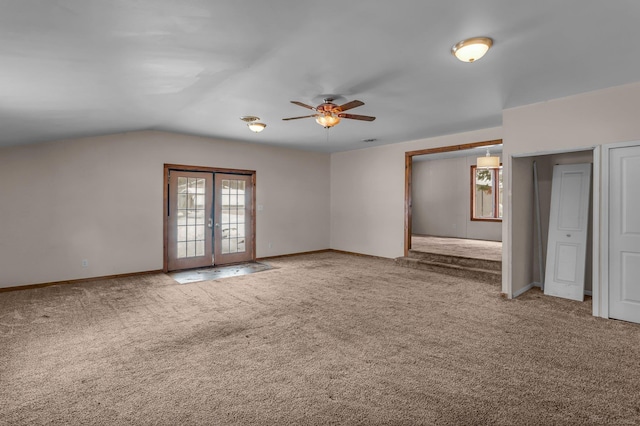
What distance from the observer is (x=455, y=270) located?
6.11 meters

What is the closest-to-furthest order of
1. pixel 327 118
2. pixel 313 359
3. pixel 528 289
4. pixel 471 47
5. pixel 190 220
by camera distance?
pixel 471 47
pixel 313 359
pixel 327 118
pixel 528 289
pixel 190 220

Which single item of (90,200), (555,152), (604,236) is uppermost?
(555,152)

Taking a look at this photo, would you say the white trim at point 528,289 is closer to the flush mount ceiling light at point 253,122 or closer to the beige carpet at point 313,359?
the beige carpet at point 313,359

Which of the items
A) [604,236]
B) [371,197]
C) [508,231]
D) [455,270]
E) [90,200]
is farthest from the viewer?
[371,197]

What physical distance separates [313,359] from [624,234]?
375cm

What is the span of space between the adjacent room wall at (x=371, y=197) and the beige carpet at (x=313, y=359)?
122 inches

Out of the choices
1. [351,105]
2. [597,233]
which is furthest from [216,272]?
[597,233]

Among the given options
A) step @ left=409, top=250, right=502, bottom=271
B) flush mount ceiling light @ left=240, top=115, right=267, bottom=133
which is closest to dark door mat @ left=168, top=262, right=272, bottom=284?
flush mount ceiling light @ left=240, top=115, right=267, bottom=133

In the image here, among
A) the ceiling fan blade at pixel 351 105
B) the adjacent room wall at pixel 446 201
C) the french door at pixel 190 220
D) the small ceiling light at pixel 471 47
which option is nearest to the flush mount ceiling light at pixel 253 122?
the ceiling fan blade at pixel 351 105

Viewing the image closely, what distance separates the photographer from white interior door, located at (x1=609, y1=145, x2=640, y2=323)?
11.9 feet

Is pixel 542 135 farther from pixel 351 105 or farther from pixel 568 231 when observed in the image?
pixel 351 105

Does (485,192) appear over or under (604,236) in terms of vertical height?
over

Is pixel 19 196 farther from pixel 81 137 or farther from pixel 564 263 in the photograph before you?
pixel 564 263

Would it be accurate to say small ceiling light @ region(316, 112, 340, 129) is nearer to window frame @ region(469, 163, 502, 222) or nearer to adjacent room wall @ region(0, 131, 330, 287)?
adjacent room wall @ region(0, 131, 330, 287)
